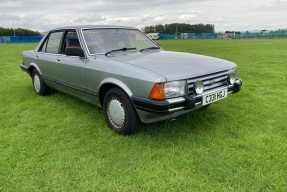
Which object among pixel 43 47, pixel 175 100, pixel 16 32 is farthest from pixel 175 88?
pixel 16 32

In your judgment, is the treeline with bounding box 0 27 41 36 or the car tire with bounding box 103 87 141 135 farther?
the treeline with bounding box 0 27 41 36

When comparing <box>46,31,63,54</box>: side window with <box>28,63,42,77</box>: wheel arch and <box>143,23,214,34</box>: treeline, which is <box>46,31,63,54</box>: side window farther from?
<box>143,23,214,34</box>: treeline

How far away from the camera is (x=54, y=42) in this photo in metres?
5.16

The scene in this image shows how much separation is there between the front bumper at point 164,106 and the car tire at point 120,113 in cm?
18

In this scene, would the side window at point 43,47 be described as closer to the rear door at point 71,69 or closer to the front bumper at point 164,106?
the rear door at point 71,69

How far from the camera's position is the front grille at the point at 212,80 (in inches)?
128

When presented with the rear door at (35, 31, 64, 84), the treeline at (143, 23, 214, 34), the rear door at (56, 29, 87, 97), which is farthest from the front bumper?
the treeline at (143, 23, 214, 34)

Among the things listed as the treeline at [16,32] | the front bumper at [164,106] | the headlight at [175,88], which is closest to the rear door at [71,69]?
the front bumper at [164,106]

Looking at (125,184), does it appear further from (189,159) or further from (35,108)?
(35,108)

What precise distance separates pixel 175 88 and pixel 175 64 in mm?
496

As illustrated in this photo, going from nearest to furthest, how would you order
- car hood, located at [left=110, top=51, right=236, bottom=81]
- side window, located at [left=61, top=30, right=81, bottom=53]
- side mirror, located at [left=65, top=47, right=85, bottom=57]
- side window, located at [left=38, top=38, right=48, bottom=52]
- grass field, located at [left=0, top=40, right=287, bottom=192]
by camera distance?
1. grass field, located at [left=0, top=40, right=287, bottom=192]
2. car hood, located at [left=110, top=51, right=236, bottom=81]
3. side mirror, located at [left=65, top=47, right=85, bottom=57]
4. side window, located at [left=61, top=30, right=81, bottom=53]
5. side window, located at [left=38, top=38, right=48, bottom=52]

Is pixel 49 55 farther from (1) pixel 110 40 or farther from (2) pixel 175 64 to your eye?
(2) pixel 175 64

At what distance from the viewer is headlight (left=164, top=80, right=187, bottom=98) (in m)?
3.09

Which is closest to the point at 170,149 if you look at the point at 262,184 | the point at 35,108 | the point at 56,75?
the point at 262,184
